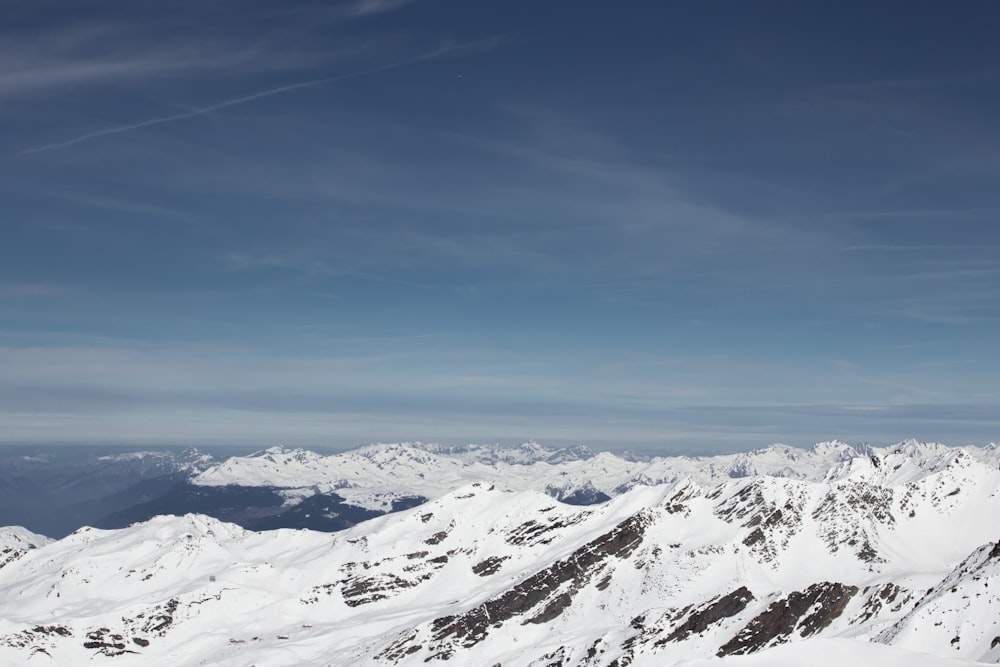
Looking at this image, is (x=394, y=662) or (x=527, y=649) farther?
(x=394, y=662)

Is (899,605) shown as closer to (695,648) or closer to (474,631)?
(695,648)

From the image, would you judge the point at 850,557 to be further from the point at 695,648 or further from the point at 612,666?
the point at 612,666

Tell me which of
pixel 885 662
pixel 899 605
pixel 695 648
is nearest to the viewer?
pixel 885 662

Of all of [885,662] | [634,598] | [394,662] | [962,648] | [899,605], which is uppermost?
[885,662]

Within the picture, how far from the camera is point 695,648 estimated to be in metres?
144

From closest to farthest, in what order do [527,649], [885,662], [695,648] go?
[885,662] < [695,648] < [527,649]

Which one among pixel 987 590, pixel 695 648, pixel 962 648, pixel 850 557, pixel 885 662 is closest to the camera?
pixel 885 662

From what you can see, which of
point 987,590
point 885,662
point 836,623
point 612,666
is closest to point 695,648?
point 612,666

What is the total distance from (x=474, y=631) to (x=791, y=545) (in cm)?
8486

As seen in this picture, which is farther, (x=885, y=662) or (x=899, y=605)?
(x=899, y=605)

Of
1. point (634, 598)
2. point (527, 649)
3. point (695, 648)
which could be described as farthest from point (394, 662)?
point (695, 648)

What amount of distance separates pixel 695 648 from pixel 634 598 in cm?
4863

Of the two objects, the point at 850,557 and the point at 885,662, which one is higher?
the point at 885,662

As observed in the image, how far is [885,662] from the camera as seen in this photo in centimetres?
3180
